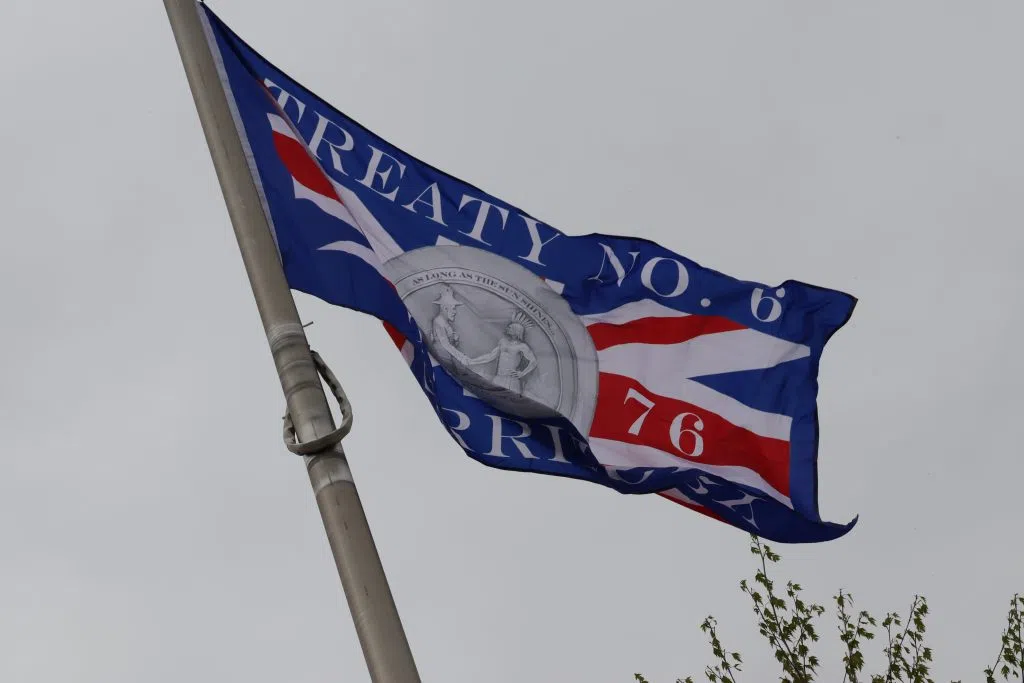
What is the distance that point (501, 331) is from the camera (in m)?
9.43

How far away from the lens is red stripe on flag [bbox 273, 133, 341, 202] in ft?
30.0

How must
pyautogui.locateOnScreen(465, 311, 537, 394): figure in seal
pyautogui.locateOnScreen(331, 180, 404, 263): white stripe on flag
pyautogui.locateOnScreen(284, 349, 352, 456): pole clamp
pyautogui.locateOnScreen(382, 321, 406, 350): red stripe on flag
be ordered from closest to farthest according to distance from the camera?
pyautogui.locateOnScreen(284, 349, 352, 456): pole clamp, pyautogui.locateOnScreen(382, 321, 406, 350): red stripe on flag, pyautogui.locateOnScreen(465, 311, 537, 394): figure in seal, pyautogui.locateOnScreen(331, 180, 404, 263): white stripe on flag

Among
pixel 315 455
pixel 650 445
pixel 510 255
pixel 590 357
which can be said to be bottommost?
pixel 315 455

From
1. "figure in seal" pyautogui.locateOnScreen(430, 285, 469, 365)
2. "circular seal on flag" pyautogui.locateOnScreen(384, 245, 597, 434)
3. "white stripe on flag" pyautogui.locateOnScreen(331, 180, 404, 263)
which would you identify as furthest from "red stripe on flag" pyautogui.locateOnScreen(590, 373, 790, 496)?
"white stripe on flag" pyautogui.locateOnScreen(331, 180, 404, 263)

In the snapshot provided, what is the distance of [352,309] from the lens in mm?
8914

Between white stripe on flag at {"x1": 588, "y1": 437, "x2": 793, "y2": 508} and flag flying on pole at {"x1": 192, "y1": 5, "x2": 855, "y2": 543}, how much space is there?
0.05 ft

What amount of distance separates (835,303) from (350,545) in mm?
4772

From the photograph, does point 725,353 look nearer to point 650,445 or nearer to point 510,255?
point 650,445

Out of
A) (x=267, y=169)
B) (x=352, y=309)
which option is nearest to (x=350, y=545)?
(x=352, y=309)

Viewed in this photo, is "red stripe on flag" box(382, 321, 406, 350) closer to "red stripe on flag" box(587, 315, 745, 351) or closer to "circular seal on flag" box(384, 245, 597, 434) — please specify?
"circular seal on flag" box(384, 245, 597, 434)

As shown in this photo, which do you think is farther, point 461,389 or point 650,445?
point 650,445

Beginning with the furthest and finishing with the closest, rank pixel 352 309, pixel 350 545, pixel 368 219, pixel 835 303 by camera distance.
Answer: pixel 835 303
pixel 368 219
pixel 352 309
pixel 350 545

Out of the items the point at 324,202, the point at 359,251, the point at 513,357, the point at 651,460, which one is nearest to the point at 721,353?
the point at 651,460

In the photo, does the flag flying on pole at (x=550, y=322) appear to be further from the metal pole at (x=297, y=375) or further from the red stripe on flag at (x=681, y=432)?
the metal pole at (x=297, y=375)
